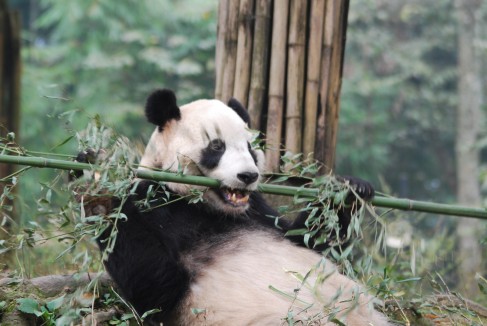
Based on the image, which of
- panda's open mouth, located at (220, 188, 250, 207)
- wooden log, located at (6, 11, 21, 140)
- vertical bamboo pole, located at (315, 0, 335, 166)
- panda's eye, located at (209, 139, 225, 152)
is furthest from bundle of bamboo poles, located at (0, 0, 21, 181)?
panda's open mouth, located at (220, 188, 250, 207)

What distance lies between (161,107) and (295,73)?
134 centimetres

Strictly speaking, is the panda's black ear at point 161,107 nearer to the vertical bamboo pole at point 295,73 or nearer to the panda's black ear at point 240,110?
the panda's black ear at point 240,110

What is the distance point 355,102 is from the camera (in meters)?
24.1

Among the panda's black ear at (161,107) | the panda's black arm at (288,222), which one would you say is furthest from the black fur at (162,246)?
the panda's black ear at (161,107)

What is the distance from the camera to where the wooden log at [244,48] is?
6.12 m

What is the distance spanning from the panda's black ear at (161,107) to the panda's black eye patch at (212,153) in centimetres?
37

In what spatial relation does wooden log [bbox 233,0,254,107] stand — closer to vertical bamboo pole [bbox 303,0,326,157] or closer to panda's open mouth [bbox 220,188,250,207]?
vertical bamboo pole [bbox 303,0,326,157]

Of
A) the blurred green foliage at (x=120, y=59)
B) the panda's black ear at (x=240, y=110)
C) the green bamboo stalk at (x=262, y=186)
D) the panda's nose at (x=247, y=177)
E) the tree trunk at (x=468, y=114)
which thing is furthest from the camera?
the blurred green foliage at (x=120, y=59)

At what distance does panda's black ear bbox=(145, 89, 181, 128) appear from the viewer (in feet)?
16.7

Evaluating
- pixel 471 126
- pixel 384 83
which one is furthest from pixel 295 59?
pixel 384 83

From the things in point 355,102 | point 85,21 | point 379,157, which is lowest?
point 379,157

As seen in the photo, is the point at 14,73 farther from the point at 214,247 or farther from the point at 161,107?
the point at 214,247

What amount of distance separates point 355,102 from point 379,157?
6.05 feet

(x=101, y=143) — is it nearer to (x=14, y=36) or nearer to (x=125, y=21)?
(x=14, y=36)
